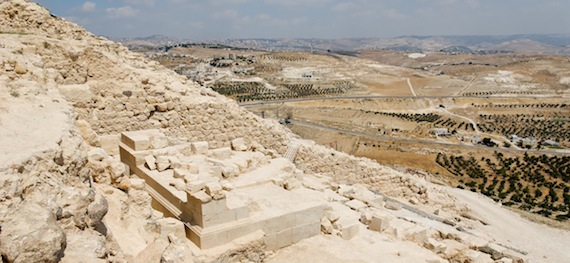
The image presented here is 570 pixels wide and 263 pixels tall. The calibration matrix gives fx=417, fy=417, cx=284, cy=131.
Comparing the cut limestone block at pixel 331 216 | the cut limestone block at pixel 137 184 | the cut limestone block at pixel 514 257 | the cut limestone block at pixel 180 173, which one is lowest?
the cut limestone block at pixel 514 257

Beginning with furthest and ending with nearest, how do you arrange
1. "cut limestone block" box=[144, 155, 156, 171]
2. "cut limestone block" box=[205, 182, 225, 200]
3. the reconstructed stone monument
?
"cut limestone block" box=[144, 155, 156, 171] < the reconstructed stone monument < "cut limestone block" box=[205, 182, 225, 200]

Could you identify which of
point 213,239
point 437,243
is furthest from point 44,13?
point 437,243

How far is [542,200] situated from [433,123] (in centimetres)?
3333

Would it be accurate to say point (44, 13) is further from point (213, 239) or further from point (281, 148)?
point (213, 239)

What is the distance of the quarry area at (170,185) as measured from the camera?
202 inches

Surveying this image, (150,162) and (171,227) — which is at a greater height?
→ (150,162)

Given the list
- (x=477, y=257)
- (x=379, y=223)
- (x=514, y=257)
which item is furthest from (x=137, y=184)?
(x=514, y=257)

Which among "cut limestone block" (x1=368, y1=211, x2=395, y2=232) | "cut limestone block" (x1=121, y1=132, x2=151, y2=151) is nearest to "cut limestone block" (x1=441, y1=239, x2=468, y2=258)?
"cut limestone block" (x1=368, y1=211, x2=395, y2=232)

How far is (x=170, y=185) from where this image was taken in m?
9.65

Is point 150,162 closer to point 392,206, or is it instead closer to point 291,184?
point 291,184

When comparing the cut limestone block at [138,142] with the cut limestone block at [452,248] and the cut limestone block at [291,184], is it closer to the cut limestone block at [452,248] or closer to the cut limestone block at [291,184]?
the cut limestone block at [291,184]

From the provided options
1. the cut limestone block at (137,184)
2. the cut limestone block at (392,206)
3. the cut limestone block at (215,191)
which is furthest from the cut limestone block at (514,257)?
the cut limestone block at (137,184)

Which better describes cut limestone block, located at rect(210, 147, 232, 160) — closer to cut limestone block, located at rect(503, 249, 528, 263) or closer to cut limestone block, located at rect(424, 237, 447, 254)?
cut limestone block, located at rect(424, 237, 447, 254)

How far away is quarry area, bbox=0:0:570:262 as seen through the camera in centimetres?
514
